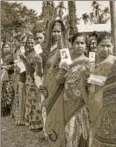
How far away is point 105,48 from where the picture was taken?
3.41 meters

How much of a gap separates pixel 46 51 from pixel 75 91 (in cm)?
106

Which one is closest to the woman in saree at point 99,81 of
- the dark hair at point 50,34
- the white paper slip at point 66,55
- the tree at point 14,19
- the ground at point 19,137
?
the white paper slip at point 66,55

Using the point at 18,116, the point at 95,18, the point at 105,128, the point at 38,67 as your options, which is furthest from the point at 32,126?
the point at 105,128

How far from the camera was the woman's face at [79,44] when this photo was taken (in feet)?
12.3

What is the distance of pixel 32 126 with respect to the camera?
619 centimetres

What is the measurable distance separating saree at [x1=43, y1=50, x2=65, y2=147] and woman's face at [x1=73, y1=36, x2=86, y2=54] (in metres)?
0.44

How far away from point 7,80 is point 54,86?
13.4 feet

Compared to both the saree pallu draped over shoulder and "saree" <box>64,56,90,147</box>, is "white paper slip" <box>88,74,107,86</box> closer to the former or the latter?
"saree" <box>64,56,90,147</box>

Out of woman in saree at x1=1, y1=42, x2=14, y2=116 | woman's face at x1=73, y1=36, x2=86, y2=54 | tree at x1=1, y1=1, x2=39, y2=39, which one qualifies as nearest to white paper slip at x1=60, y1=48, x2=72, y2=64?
woman's face at x1=73, y1=36, x2=86, y2=54

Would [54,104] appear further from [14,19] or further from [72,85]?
[14,19]

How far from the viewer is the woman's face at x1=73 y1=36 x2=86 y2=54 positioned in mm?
3764

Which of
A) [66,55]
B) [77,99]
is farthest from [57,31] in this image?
[77,99]

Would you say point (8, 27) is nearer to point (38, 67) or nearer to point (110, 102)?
point (38, 67)

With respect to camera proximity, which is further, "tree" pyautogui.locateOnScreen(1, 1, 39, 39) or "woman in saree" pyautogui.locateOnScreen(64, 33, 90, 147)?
"tree" pyautogui.locateOnScreen(1, 1, 39, 39)
